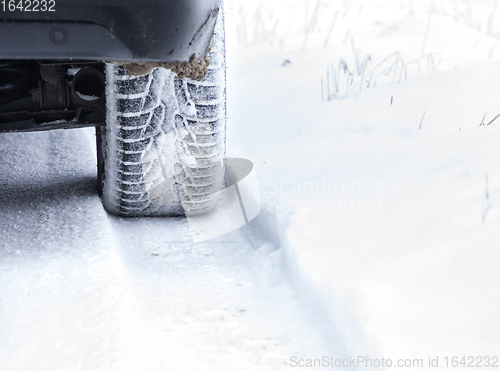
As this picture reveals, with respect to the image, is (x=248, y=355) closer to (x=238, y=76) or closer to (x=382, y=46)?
(x=238, y=76)

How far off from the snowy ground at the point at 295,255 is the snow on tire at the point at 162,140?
0.09 metres

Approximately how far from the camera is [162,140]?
1.26 meters

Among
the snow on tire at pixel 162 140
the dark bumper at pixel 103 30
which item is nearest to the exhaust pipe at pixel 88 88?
the snow on tire at pixel 162 140

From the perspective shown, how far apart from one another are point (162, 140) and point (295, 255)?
520 mm

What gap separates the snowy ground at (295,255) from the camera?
0.75 m

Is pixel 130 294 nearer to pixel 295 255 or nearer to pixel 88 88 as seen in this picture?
pixel 295 255

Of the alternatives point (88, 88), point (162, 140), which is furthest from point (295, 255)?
point (88, 88)

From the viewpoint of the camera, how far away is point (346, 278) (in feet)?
2.76

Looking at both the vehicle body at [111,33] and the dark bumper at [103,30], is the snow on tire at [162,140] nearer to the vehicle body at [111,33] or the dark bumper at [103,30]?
the vehicle body at [111,33]

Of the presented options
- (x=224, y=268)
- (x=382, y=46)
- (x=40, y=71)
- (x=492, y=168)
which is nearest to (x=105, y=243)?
(x=224, y=268)

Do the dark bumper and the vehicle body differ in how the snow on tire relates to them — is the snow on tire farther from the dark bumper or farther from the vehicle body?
the dark bumper

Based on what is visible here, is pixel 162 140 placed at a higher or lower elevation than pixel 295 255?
higher

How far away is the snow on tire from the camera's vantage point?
1.19 meters

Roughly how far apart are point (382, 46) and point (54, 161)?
2201 millimetres
